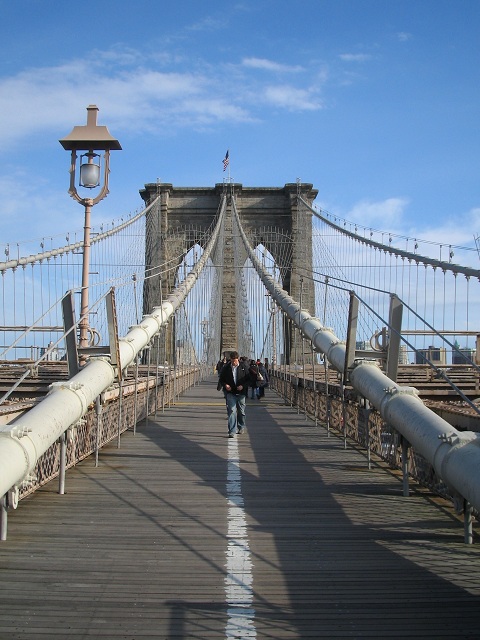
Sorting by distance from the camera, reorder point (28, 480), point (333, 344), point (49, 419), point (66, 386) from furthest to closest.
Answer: point (333, 344), point (66, 386), point (49, 419), point (28, 480)

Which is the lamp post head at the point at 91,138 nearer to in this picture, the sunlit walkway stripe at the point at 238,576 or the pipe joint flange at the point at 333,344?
the pipe joint flange at the point at 333,344

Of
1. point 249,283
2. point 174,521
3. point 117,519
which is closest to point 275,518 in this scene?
point 174,521

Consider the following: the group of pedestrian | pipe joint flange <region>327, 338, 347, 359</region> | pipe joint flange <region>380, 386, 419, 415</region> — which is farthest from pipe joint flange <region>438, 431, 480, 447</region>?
the group of pedestrian

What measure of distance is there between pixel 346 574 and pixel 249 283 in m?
30.4

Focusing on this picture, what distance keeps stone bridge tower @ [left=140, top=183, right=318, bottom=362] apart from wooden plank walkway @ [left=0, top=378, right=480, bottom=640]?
1359 inches

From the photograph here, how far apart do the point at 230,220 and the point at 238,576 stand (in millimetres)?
38121

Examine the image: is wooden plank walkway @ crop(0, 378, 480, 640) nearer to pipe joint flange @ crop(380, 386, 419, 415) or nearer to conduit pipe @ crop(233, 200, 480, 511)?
conduit pipe @ crop(233, 200, 480, 511)

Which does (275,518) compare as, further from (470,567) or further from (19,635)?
(19,635)

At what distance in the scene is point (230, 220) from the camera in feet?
135

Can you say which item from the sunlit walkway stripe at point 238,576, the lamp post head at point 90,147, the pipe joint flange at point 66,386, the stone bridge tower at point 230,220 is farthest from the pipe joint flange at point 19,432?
the stone bridge tower at point 230,220

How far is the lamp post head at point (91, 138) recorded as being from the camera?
34.5 feet

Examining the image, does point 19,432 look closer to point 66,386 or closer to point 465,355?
point 66,386

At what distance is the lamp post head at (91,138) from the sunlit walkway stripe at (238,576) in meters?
6.37

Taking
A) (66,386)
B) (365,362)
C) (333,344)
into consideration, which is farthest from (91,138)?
(66,386)
